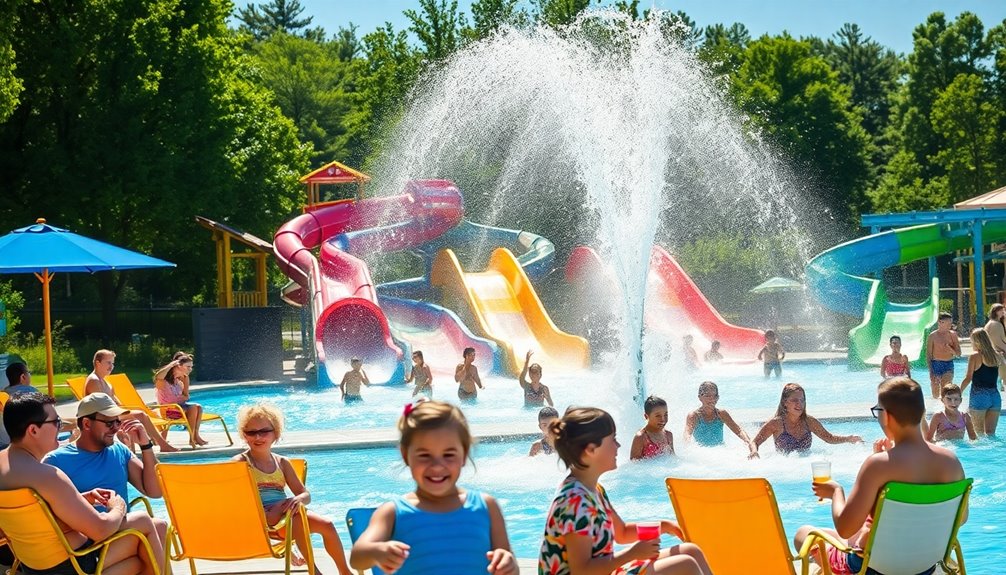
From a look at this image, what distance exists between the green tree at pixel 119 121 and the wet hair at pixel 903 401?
26.6 metres

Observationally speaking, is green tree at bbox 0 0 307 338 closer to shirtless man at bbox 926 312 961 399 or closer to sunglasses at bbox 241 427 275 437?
shirtless man at bbox 926 312 961 399

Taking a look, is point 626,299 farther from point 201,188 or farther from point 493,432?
point 201,188

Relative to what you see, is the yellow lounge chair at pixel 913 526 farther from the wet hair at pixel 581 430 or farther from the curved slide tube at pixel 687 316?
the curved slide tube at pixel 687 316

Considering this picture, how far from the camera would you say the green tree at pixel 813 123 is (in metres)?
48.3

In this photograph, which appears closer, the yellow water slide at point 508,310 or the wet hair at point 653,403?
the wet hair at point 653,403

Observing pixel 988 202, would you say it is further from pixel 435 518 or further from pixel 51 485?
pixel 435 518

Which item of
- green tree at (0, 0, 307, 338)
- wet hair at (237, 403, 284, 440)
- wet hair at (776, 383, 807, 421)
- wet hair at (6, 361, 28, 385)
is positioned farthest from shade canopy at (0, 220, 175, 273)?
green tree at (0, 0, 307, 338)

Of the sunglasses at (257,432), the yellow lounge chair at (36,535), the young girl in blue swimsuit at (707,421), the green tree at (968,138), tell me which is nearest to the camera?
the yellow lounge chair at (36,535)

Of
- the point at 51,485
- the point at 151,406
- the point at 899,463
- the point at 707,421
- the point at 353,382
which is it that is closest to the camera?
the point at 899,463

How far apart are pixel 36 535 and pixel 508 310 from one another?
20116 mm

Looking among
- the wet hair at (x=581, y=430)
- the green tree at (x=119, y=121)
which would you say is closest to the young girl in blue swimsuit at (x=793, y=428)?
the wet hair at (x=581, y=430)

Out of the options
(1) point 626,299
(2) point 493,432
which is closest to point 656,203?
(1) point 626,299

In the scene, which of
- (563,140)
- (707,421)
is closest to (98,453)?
(707,421)

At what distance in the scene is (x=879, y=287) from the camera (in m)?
23.7
